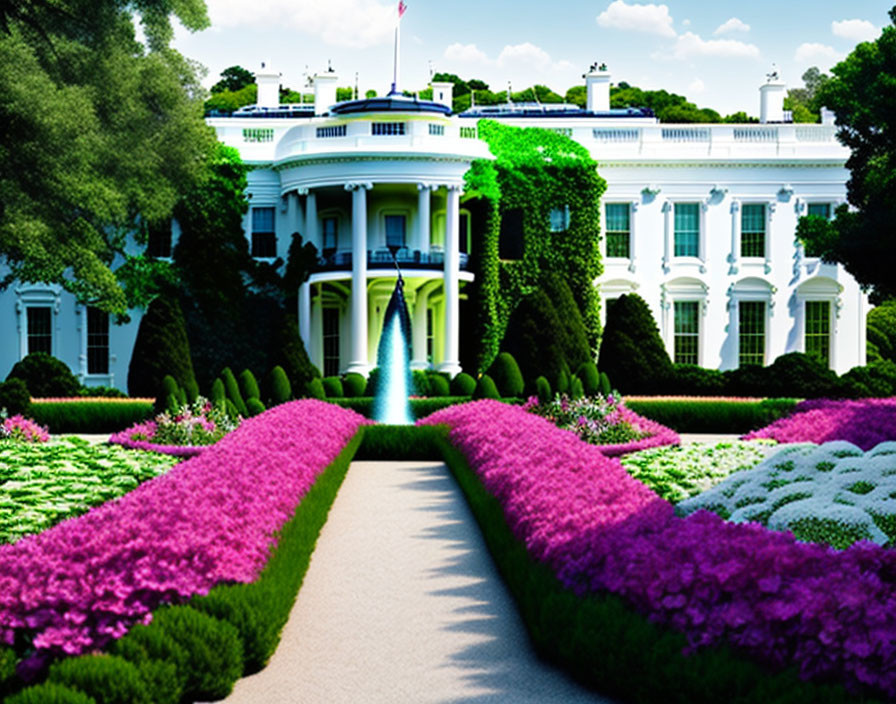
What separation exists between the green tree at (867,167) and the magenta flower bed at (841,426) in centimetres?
940

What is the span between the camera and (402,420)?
25844mm

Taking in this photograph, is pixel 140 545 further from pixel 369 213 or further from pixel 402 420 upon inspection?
pixel 369 213

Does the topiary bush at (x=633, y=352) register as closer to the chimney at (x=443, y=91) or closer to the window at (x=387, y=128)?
the window at (x=387, y=128)

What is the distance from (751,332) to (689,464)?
26.1 m

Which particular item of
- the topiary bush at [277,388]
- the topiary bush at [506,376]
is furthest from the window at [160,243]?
the topiary bush at [506,376]

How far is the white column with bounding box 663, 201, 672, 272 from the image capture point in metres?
38.6

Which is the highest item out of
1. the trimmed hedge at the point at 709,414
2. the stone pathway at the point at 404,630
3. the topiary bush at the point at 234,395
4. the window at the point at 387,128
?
the window at the point at 387,128

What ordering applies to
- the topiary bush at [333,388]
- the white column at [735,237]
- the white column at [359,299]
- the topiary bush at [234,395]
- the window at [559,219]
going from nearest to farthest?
the topiary bush at [234,395]
the topiary bush at [333,388]
the white column at [359,299]
the window at [559,219]
the white column at [735,237]

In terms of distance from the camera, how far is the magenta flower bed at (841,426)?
15.2m

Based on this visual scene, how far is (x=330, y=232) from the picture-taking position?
3812cm

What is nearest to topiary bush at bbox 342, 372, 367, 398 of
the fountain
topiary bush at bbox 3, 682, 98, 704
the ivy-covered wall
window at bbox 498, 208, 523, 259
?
the fountain

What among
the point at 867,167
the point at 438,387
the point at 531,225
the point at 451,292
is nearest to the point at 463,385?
the point at 438,387

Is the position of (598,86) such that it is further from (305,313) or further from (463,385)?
(463,385)

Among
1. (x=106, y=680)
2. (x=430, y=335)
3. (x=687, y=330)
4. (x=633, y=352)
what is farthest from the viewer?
(x=687, y=330)
